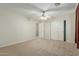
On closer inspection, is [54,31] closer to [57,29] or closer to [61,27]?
[57,29]

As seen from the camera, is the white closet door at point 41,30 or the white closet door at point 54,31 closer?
the white closet door at point 41,30

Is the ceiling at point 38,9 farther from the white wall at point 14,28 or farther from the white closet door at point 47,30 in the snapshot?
the white closet door at point 47,30

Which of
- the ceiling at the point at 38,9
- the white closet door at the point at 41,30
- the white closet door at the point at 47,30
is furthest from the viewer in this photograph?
the white closet door at the point at 47,30

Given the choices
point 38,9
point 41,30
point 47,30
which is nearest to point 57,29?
point 47,30

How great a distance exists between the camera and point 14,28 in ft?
13.9

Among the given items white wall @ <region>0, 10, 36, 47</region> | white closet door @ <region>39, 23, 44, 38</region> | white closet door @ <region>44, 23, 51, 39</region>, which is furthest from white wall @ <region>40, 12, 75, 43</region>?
white wall @ <region>0, 10, 36, 47</region>

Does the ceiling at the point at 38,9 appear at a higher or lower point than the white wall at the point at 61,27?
higher

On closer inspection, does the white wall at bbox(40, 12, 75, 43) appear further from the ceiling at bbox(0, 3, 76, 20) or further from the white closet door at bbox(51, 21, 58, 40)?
the ceiling at bbox(0, 3, 76, 20)

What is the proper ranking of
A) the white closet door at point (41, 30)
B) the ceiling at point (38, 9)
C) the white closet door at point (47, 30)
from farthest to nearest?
the white closet door at point (47, 30) → the white closet door at point (41, 30) → the ceiling at point (38, 9)

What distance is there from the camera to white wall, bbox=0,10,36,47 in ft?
12.2

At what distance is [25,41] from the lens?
4191 mm

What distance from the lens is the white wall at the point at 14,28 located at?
3721 millimetres

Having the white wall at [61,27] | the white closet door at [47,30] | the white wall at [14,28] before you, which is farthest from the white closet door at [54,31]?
the white wall at [14,28]

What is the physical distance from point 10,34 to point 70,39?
2734mm
